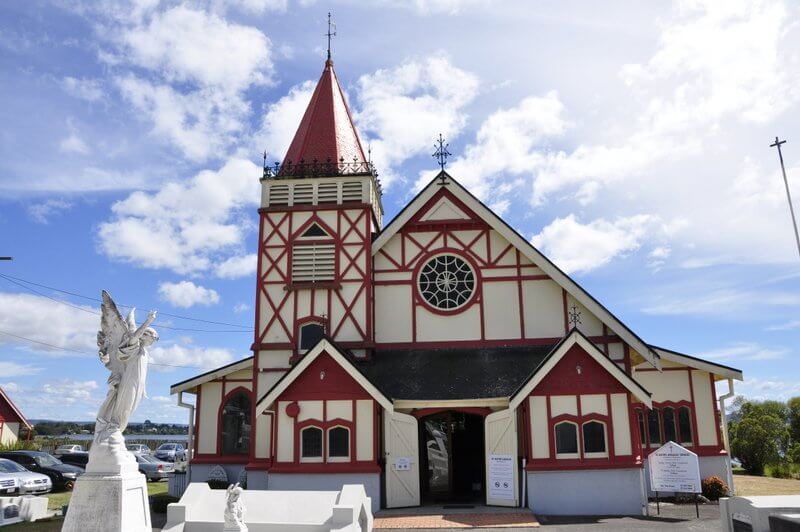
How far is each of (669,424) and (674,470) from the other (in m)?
5.81

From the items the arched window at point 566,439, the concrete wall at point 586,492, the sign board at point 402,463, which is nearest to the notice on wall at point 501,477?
the concrete wall at point 586,492

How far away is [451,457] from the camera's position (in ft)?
65.9

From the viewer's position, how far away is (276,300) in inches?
873

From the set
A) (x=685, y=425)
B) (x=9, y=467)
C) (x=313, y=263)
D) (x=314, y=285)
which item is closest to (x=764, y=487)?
(x=685, y=425)

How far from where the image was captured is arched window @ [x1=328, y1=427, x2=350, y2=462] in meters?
18.6

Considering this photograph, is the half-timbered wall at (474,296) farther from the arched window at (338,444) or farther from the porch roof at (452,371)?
the arched window at (338,444)

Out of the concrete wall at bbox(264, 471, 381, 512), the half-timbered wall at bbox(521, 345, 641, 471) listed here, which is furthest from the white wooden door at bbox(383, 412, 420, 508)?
the half-timbered wall at bbox(521, 345, 641, 471)

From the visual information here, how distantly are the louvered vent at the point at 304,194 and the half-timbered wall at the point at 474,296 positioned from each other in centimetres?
316

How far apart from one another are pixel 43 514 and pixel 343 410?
26.9 feet

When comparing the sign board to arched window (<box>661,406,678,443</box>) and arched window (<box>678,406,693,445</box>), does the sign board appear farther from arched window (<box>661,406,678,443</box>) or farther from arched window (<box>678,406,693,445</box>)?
arched window (<box>678,406,693,445</box>)

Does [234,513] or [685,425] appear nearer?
[234,513]

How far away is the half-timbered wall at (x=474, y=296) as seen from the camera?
21.4m

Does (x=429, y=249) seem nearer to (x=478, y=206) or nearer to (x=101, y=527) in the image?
(x=478, y=206)

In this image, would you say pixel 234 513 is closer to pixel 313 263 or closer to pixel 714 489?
pixel 313 263
